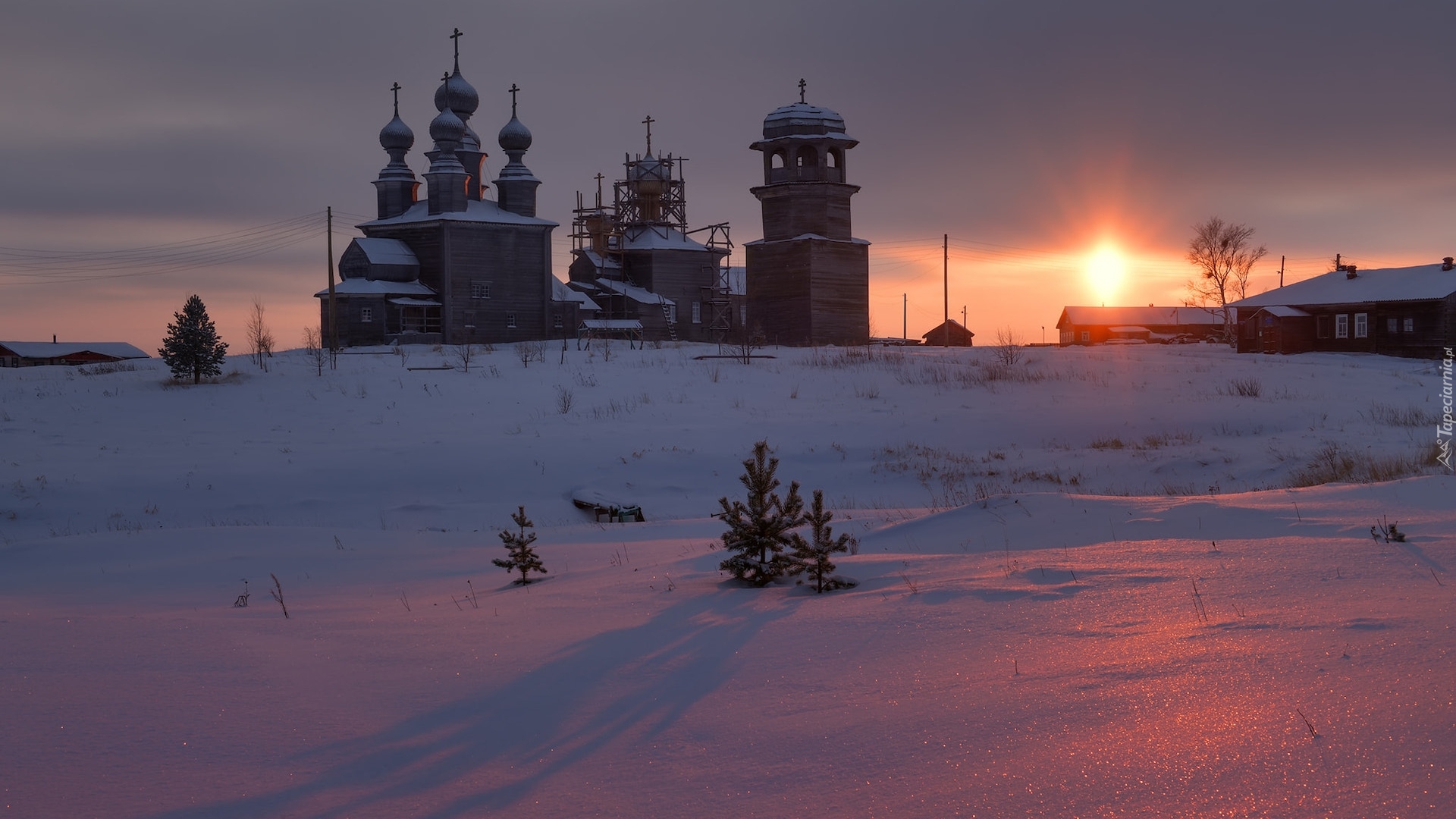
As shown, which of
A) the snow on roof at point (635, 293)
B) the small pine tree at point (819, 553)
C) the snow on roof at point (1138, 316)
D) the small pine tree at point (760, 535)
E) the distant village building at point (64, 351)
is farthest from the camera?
the snow on roof at point (1138, 316)

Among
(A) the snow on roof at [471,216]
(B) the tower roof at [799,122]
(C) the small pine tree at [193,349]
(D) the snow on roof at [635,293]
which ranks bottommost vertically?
(C) the small pine tree at [193,349]

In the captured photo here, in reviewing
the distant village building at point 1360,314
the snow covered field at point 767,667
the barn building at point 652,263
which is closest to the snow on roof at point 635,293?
the barn building at point 652,263

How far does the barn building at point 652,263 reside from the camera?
59.4 meters

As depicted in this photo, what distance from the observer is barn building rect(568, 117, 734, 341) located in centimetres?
5938

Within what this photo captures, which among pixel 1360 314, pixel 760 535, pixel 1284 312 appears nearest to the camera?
pixel 760 535

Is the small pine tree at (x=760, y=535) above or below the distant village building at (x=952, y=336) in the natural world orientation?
below

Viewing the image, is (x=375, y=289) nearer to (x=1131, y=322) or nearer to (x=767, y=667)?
(x=767, y=667)

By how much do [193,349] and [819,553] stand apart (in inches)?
944

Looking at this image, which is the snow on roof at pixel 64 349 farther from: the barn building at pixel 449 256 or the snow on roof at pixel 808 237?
the snow on roof at pixel 808 237

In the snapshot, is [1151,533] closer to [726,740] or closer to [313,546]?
[726,740]

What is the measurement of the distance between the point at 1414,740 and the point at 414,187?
184 feet

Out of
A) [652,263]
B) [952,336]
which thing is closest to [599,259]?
[652,263]

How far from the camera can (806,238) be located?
4878 centimetres

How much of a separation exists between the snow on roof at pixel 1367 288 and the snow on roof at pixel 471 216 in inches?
1353
